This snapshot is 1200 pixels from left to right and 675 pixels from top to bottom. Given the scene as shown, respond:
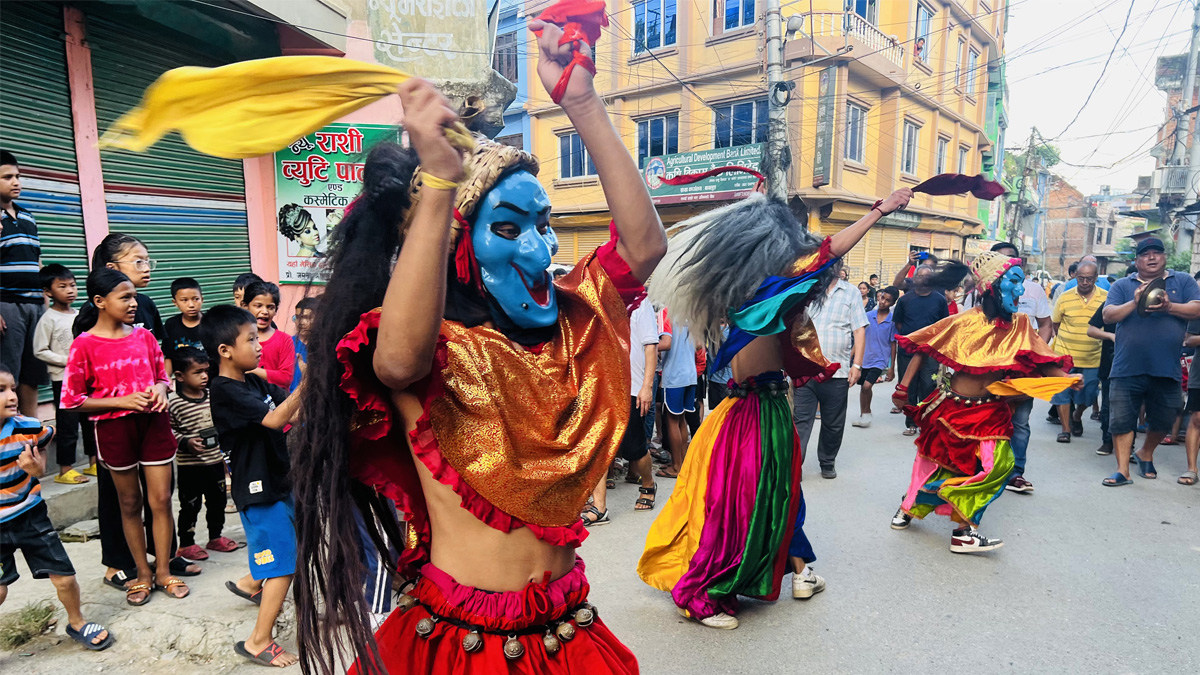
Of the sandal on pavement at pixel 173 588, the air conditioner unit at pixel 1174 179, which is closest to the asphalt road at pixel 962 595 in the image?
the sandal on pavement at pixel 173 588

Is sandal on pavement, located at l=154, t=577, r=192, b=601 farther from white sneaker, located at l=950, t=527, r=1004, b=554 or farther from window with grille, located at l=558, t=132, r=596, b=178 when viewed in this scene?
window with grille, located at l=558, t=132, r=596, b=178

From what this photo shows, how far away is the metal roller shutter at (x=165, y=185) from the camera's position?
5.51 metres

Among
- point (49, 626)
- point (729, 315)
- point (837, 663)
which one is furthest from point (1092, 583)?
point (49, 626)

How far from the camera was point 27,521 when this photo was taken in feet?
9.31

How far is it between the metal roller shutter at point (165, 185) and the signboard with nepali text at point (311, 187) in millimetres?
374

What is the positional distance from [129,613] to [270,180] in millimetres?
4881

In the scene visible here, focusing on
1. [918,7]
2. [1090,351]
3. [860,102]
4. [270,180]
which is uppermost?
[918,7]

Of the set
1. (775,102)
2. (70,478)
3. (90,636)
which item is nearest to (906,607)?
(90,636)

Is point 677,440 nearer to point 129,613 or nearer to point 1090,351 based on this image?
point 129,613

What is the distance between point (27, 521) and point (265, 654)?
3.78 feet

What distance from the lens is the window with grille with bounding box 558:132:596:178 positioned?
19.5 metres

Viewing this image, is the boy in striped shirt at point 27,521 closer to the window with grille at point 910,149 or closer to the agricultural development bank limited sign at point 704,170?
the agricultural development bank limited sign at point 704,170

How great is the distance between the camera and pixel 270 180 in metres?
6.95

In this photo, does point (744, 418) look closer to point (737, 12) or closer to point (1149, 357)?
point (1149, 357)
